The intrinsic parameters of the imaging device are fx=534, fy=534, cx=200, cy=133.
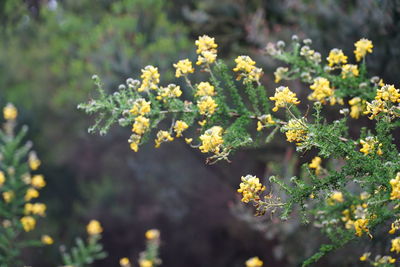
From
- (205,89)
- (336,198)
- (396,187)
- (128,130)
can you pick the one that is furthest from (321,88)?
(128,130)

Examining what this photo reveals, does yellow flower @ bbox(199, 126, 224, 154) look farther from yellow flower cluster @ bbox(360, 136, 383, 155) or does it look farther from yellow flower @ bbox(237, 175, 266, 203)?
yellow flower cluster @ bbox(360, 136, 383, 155)

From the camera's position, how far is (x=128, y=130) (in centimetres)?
865

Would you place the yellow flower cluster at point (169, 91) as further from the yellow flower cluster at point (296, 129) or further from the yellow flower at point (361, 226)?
the yellow flower at point (361, 226)

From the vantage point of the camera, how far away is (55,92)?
409 inches

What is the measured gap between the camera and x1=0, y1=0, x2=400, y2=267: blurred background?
6.98 metres

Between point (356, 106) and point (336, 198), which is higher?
point (356, 106)

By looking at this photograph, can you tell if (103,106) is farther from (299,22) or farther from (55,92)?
(55,92)

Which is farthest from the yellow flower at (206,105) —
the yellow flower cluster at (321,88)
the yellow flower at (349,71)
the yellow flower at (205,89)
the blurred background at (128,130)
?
the blurred background at (128,130)

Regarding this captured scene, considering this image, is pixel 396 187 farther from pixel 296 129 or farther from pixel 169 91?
pixel 169 91

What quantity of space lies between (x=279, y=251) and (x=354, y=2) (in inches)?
131

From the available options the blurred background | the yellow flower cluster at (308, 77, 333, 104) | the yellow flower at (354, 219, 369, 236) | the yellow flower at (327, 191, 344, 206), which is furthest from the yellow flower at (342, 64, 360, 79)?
the blurred background

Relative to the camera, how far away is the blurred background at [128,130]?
6.98 meters

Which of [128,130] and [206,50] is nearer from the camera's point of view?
[206,50]

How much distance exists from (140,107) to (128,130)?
20.1ft
